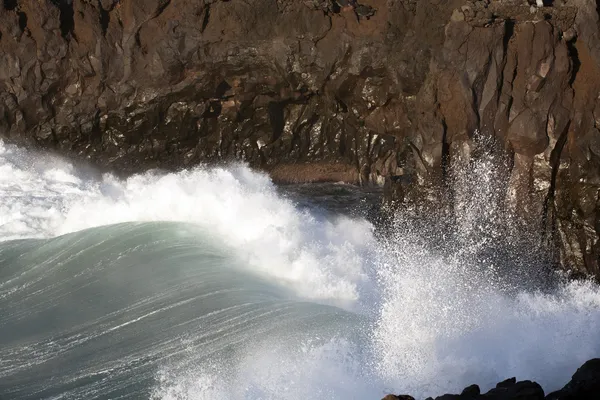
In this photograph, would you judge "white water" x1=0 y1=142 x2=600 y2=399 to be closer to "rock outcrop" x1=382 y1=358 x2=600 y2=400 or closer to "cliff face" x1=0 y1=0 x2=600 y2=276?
"cliff face" x1=0 y1=0 x2=600 y2=276

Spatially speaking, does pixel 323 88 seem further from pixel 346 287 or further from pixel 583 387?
pixel 583 387

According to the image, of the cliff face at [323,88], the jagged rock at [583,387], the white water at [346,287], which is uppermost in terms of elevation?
the cliff face at [323,88]

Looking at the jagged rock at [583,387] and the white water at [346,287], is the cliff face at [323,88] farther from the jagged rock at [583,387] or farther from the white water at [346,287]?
the jagged rock at [583,387]

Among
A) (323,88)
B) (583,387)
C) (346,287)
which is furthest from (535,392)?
(323,88)

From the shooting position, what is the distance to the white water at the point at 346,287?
839cm

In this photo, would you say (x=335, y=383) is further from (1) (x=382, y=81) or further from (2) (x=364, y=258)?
(1) (x=382, y=81)

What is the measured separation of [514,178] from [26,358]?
767cm

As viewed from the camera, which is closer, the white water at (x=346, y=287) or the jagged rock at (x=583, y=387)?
the jagged rock at (x=583, y=387)

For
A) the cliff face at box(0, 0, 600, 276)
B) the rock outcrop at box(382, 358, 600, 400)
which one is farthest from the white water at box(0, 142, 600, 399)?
the rock outcrop at box(382, 358, 600, 400)

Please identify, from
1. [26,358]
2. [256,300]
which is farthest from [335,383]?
[26,358]

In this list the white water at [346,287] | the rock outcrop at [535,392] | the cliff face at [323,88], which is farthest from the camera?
the cliff face at [323,88]

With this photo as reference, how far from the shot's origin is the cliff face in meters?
11.6

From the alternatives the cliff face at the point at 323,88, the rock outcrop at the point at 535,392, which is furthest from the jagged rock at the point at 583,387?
the cliff face at the point at 323,88

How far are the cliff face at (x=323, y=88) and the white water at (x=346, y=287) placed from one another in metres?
0.63
